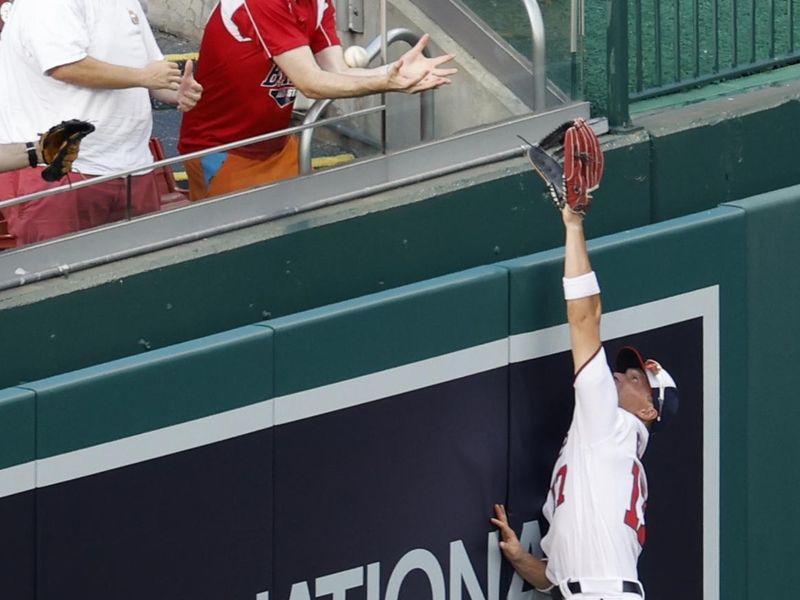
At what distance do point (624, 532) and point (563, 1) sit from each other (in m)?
1.81

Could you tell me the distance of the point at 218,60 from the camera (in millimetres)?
5781

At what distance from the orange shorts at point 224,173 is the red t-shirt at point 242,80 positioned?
0.11 ft

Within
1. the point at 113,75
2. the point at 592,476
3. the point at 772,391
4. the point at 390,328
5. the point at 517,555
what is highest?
the point at 113,75

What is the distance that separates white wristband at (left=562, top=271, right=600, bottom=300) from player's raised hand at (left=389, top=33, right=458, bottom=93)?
721 millimetres

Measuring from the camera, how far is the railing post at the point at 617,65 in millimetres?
6430

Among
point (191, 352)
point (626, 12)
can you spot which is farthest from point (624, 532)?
point (626, 12)

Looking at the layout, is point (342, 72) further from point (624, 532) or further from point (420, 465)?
point (624, 532)

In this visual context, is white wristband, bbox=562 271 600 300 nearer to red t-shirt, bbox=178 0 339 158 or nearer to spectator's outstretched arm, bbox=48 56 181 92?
red t-shirt, bbox=178 0 339 158

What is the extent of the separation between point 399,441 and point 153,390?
2.93 feet

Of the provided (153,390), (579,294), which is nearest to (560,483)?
(579,294)

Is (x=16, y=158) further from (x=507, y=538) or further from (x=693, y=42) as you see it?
(x=693, y=42)

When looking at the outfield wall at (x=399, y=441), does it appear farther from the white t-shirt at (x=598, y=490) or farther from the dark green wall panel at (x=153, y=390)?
the white t-shirt at (x=598, y=490)

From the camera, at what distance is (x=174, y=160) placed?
5574 mm

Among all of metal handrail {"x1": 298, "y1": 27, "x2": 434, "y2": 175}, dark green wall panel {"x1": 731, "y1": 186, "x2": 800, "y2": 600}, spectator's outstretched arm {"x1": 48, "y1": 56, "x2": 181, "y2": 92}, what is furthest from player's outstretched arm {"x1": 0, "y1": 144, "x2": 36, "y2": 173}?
dark green wall panel {"x1": 731, "y1": 186, "x2": 800, "y2": 600}
